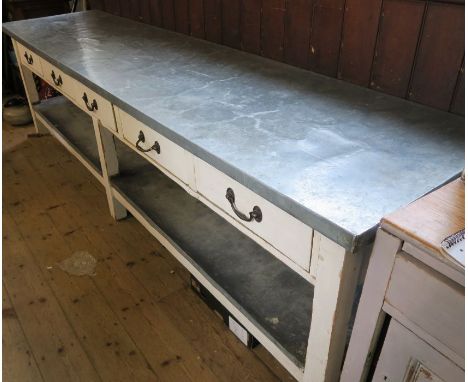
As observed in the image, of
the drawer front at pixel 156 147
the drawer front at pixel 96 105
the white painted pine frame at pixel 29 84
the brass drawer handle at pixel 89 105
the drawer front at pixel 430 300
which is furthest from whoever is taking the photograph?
the white painted pine frame at pixel 29 84

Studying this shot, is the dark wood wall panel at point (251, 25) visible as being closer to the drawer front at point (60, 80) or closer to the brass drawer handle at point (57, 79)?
the drawer front at point (60, 80)

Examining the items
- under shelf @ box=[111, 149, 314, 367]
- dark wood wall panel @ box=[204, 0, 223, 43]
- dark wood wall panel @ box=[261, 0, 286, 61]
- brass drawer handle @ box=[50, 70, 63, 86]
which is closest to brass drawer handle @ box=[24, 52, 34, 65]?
brass drawer handle @ box=[50, 70, 63, 86]

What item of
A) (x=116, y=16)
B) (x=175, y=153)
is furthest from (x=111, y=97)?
(x=116, y=16)

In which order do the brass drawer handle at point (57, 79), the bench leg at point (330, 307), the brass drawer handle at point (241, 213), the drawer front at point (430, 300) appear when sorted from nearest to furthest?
1. the drawer front at point (430, 300)
2. the bench leg at point (330, 307)
3. the brass drawer handle at point (241, 213)
4. the brass drawer handle at point (57, 79)

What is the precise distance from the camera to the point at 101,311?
1.52 metres

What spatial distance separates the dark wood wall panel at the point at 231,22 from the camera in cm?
157

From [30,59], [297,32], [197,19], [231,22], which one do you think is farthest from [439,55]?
[30,59]

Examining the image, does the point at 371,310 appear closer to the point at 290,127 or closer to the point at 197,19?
the point at 290,127

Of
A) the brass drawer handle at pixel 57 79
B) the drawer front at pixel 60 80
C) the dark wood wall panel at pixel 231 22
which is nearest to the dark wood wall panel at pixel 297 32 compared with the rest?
the dark wood wall panel at pixel 231 22

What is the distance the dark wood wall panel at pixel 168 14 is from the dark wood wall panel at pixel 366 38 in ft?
0.95

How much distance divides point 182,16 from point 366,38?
0.97 metres

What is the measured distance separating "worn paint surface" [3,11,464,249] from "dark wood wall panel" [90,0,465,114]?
4 centimetres

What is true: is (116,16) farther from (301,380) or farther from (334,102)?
(301,380)

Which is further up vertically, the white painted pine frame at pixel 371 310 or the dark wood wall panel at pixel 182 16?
the dark wood wall panel at pixel 182 16
